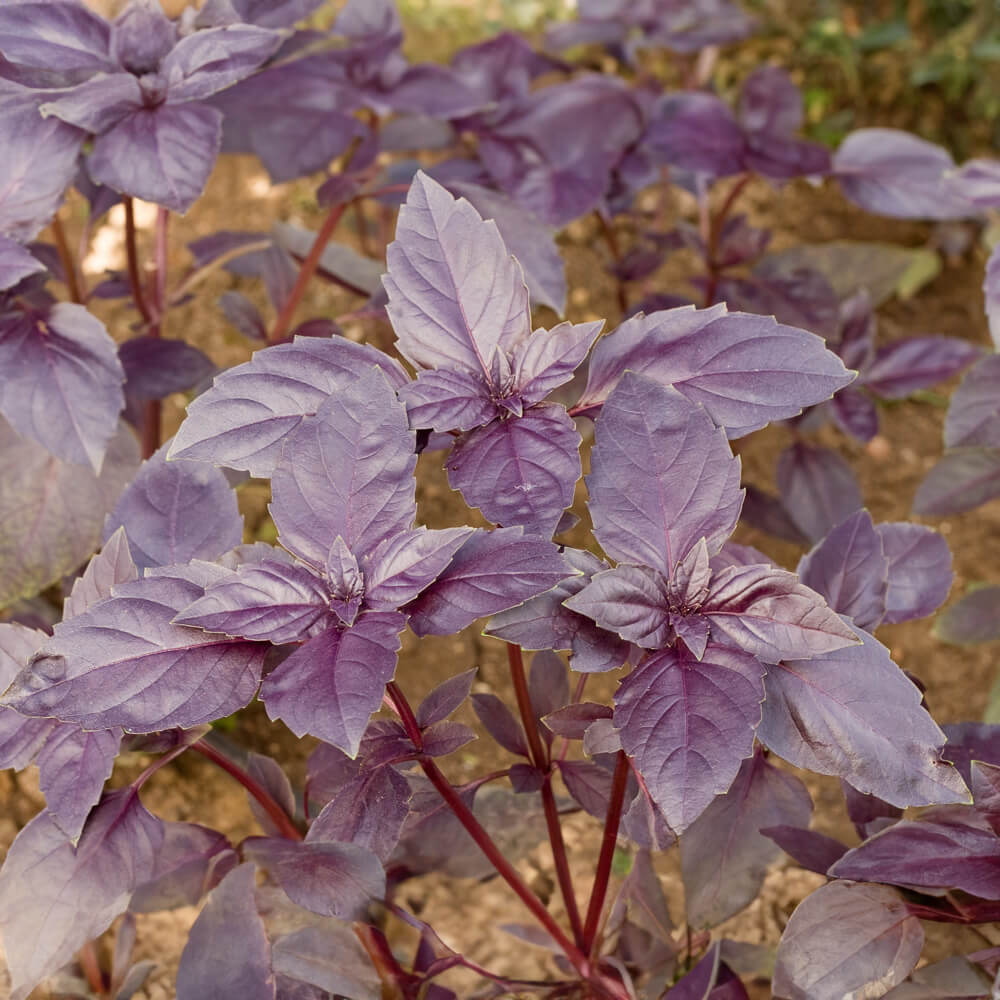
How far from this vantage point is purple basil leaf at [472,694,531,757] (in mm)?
1021

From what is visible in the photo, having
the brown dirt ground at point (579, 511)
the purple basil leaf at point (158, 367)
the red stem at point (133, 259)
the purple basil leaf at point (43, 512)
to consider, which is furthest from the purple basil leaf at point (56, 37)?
the brown dirt ground at point (579, 511)

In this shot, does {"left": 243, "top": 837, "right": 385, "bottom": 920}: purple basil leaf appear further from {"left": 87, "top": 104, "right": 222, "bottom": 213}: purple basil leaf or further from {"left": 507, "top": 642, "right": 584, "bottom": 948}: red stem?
{"left": 87, "top": 104, "right": 222, "bottom": 213}: purple basil leaf

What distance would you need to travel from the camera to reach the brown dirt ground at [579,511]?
54.6 inches

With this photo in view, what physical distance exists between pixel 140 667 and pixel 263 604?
9 centimetres

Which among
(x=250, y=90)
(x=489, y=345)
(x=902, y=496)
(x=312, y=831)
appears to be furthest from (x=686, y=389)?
(x=902, y=496)

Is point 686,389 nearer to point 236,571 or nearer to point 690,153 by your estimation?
point 236,571

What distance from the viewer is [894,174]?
1532 millimetres

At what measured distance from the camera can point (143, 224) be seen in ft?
7.55

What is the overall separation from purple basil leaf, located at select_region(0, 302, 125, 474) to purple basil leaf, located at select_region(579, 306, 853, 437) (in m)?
0.54

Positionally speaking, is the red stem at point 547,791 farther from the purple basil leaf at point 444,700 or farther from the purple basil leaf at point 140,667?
the purple basil leaf at point 140,667

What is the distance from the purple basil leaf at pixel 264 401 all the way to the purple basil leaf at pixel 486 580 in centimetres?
15

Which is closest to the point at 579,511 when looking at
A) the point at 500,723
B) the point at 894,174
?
the point at 894,174

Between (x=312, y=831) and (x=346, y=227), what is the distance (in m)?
1.58

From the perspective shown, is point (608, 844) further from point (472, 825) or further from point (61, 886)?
point (61, 886)
